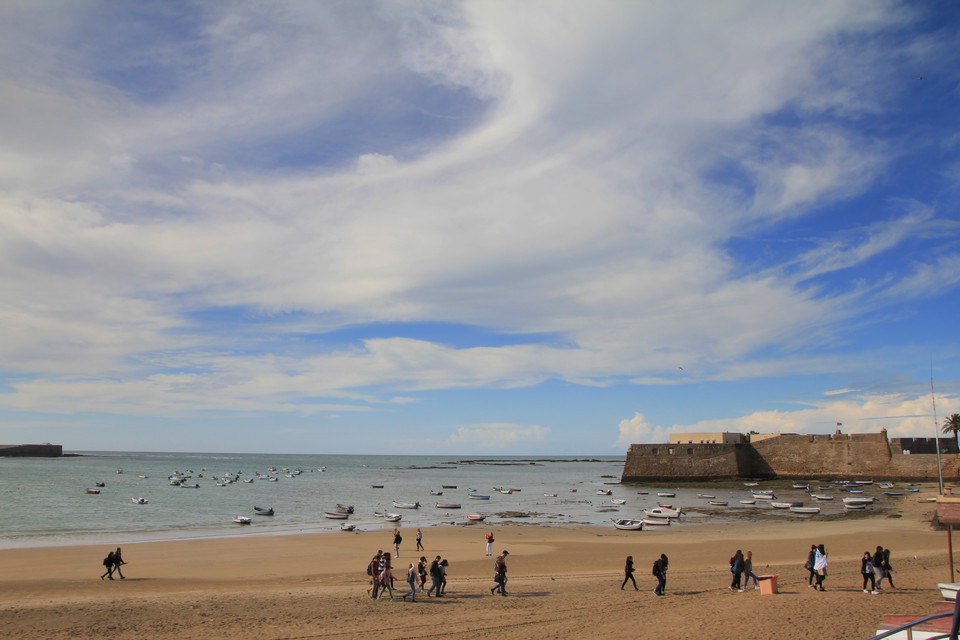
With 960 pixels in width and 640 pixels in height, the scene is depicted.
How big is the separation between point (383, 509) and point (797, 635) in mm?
54575

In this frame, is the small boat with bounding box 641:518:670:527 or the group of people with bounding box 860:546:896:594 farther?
the small boat with bounding box 641:518:670:527

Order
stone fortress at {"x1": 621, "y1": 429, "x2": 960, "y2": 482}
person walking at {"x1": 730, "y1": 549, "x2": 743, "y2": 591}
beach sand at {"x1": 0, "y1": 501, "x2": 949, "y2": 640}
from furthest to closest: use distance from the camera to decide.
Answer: stone fortress at {"x1": 621, "y1": 429, "x2": 960, "y2": 482}
person walking at {"x1": 730, "y1": 549, "x2": 743, "y2": 591}
beach sand at {"x1": 0, "y1": 501, "x2": 949, "y2": 640}

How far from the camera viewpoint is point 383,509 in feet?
216

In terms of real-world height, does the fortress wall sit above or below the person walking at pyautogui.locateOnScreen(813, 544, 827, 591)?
below

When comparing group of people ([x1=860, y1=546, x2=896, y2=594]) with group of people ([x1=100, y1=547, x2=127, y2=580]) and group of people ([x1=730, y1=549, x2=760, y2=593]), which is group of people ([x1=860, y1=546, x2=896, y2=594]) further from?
group of people ([x1=100, y1=547, x2=127, y2=580])

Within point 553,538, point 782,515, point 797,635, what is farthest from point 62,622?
point 782,515

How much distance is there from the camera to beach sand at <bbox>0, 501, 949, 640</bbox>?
702 inches

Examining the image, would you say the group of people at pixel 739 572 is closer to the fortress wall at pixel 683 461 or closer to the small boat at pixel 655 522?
the small boat at pixel 655 522

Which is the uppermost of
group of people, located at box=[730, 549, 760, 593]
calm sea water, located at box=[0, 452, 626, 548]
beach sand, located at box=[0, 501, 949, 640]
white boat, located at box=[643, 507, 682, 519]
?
group of people, located at box=[730, 549, 760, 593]

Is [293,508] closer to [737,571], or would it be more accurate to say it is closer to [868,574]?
[737,571]

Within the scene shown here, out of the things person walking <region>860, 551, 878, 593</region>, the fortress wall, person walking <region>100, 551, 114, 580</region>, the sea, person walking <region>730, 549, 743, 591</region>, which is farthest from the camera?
the fortress wall

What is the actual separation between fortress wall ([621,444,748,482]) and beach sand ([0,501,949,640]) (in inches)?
2125

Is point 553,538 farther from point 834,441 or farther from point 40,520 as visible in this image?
point 834,441

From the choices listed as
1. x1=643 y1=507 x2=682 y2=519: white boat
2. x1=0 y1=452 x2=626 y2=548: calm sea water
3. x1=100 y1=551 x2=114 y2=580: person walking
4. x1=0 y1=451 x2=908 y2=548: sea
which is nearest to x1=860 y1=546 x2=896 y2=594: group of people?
x1=0 y1=451 x2=908 y2=548: sea
